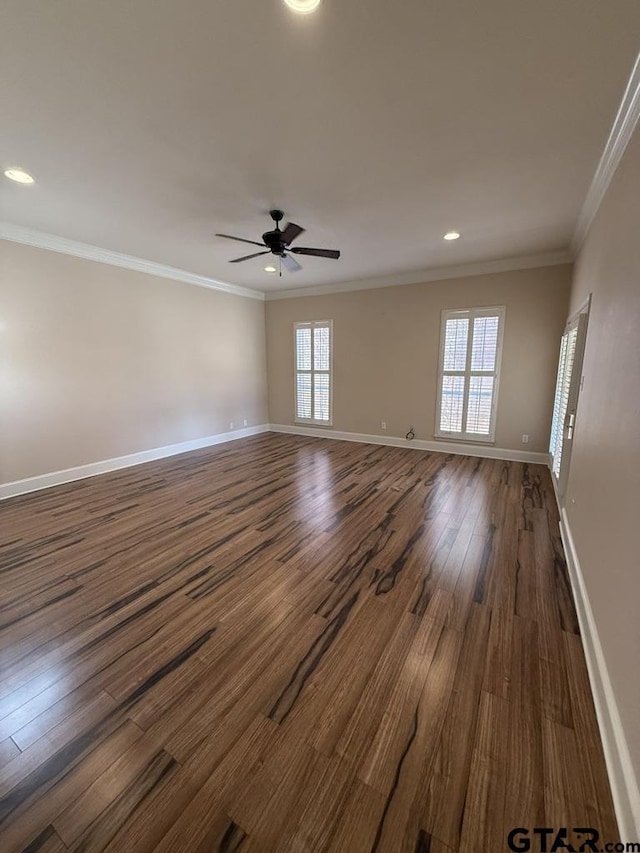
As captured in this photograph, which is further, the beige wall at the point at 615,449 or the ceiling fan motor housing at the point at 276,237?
the ceiling fan motor housing at the point at 276,237

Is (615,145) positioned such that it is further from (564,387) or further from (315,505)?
(315,505)

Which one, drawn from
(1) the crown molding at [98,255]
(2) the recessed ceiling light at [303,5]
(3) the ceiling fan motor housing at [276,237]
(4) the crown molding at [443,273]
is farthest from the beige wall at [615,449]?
(1) the crown molding at [98,255]

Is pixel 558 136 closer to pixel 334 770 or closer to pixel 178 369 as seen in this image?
pixel 334 770

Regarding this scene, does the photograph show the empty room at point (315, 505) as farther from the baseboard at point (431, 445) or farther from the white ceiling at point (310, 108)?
the baseboard at point (431, 445)

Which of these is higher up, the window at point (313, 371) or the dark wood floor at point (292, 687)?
the window at point (313, 371)

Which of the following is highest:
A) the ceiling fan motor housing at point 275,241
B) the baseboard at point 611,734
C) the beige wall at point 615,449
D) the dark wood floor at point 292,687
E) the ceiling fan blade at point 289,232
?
the ceiling fan blade at point 289,232

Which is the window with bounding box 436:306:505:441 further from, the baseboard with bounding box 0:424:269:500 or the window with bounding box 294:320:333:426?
the baseboard with bounding box 0:424:269:500

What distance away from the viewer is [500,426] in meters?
5.20

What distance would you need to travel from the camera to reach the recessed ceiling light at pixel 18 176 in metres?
2.57

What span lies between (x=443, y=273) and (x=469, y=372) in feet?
5.34

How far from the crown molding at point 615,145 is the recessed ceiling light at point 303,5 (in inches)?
61.5

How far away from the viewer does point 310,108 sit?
77.2 inches

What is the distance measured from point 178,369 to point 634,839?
6.09m

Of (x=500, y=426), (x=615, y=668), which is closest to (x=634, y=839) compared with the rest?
(x=615, y=668)
